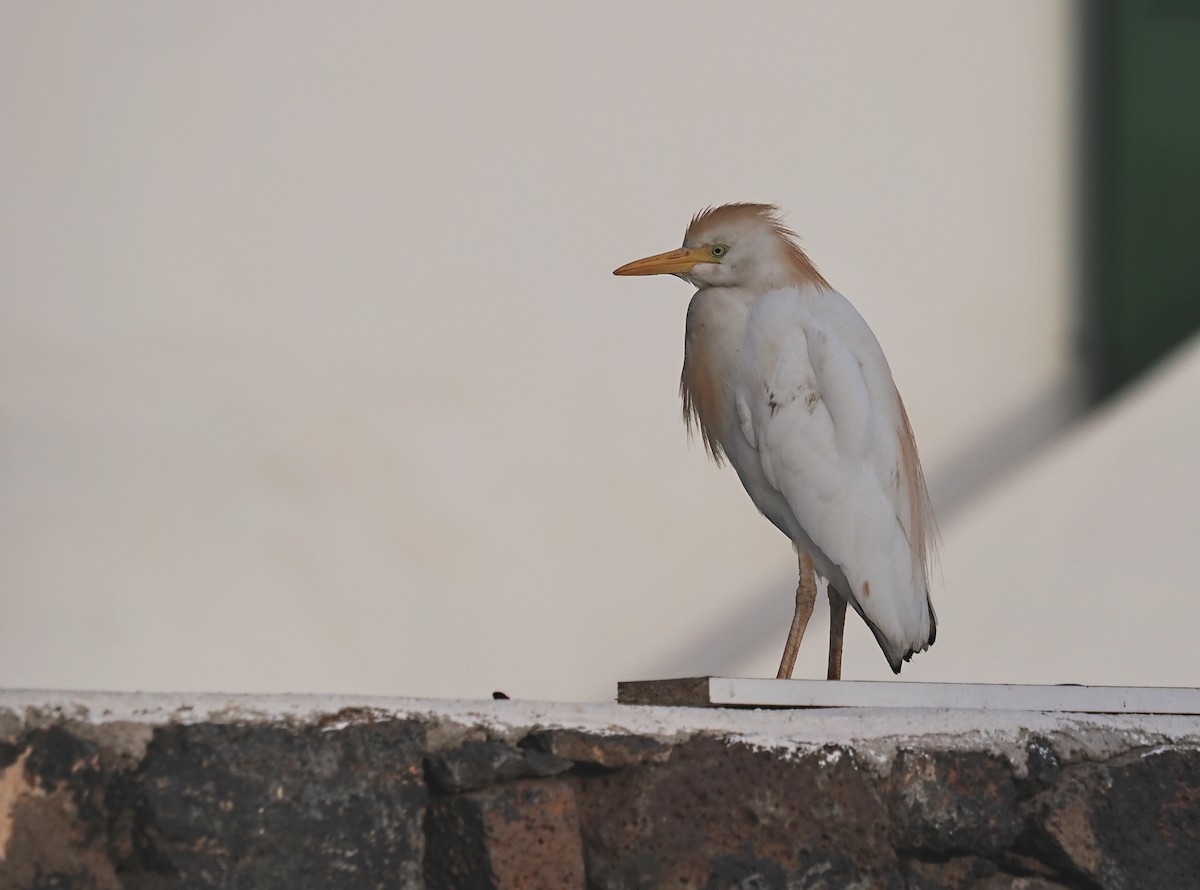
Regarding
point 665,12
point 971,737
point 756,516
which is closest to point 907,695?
point 971,737

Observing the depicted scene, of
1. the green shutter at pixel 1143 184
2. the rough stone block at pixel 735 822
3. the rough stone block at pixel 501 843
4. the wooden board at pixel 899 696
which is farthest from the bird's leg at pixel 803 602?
the green shutter at pixel 1143 184

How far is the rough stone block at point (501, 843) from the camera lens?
1.14 metres

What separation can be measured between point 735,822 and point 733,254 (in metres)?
0.86

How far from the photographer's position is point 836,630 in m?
1.88

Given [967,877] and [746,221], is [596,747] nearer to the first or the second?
[967,877]

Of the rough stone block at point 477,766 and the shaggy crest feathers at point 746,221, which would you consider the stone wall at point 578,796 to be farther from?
the shaggy crest feathers at point 746,221

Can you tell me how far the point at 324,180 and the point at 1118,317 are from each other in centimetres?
147

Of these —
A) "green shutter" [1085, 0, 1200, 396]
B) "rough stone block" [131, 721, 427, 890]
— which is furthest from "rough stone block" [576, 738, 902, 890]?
"green shutter" [1085, 0, 1200, 396]

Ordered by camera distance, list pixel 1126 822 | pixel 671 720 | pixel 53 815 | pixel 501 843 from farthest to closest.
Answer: pixel 1126 822 → pixel 671 720 → pixel 501 843 → pixel 53 815

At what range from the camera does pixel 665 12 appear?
2.68m

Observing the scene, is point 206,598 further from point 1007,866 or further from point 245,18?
point 1007,866

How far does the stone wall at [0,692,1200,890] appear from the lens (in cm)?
104

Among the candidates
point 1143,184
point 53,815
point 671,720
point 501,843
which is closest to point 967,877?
point 671,720

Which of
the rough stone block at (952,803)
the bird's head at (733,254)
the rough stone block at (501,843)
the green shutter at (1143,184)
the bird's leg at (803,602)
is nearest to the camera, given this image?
the rough stone block at (501,843)
